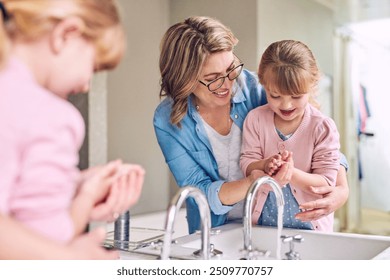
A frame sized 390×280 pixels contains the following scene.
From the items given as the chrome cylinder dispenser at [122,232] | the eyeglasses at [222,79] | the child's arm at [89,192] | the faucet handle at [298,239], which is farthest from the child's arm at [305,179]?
the child's arm at [89,192]

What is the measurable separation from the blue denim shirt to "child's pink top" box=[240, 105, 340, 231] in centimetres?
4

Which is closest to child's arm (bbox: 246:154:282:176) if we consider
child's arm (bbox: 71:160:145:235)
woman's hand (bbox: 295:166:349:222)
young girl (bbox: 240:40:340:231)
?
young girl (bbox: 240:40:340:231)

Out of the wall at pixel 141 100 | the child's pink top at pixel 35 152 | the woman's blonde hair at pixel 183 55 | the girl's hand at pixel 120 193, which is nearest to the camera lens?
the child's pink top at pixel 35 152

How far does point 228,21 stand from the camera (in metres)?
1.05

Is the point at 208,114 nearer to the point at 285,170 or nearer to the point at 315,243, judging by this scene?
the point at 285,170

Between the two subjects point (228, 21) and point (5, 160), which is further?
point (228, 21)

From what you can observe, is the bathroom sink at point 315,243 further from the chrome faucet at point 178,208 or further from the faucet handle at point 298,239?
the chrome faucet at point 178,208

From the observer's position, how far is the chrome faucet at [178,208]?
0.73 meters

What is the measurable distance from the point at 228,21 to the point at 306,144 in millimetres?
292

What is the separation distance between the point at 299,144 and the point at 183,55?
0.97ft

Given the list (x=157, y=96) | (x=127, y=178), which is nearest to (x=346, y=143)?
(x=157, y=96)

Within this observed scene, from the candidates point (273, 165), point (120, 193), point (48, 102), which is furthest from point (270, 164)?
point (48, 102)

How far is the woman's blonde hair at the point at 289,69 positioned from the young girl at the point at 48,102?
17.0 inches

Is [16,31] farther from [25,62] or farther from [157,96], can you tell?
[157,96]
